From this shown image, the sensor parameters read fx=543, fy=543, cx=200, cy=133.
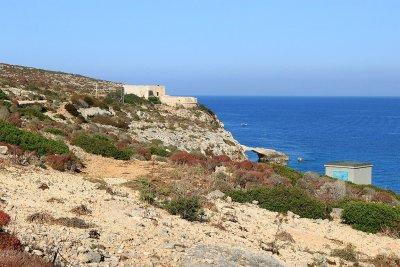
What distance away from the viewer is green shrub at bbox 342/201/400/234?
21844mm

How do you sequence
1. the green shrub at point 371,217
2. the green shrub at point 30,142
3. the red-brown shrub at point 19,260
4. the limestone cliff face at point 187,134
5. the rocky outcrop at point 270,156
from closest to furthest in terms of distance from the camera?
the red-brown shrub at point 19,260
the green shrub at point 371,217
the green shrub at point 30,142
the limestone cliff face at point 187,134
the rocky outcrop at point 270,156

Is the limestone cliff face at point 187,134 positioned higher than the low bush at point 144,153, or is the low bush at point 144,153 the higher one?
the low bush at point 144,153

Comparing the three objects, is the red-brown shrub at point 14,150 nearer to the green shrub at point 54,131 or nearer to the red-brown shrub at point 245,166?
the green shrub at point 54,131

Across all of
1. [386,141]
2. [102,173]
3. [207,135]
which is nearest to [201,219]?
[102,173]

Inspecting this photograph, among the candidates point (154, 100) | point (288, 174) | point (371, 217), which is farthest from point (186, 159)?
point (154, 100)

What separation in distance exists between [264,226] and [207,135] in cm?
3555

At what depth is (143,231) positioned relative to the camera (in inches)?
599

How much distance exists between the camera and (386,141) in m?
107

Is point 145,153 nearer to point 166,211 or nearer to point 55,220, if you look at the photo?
point 166,211

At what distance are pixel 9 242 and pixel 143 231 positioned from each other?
4607mm

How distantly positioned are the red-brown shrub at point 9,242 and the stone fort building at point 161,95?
64.2m

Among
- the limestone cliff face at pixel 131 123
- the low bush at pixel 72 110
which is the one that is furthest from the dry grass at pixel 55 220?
the low bush at pixel 72 110

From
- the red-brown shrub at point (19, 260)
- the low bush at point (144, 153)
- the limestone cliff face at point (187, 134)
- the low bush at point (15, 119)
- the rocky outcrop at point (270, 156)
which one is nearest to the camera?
the red-brown shrub at point (19, 260)

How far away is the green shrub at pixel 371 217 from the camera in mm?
21844
